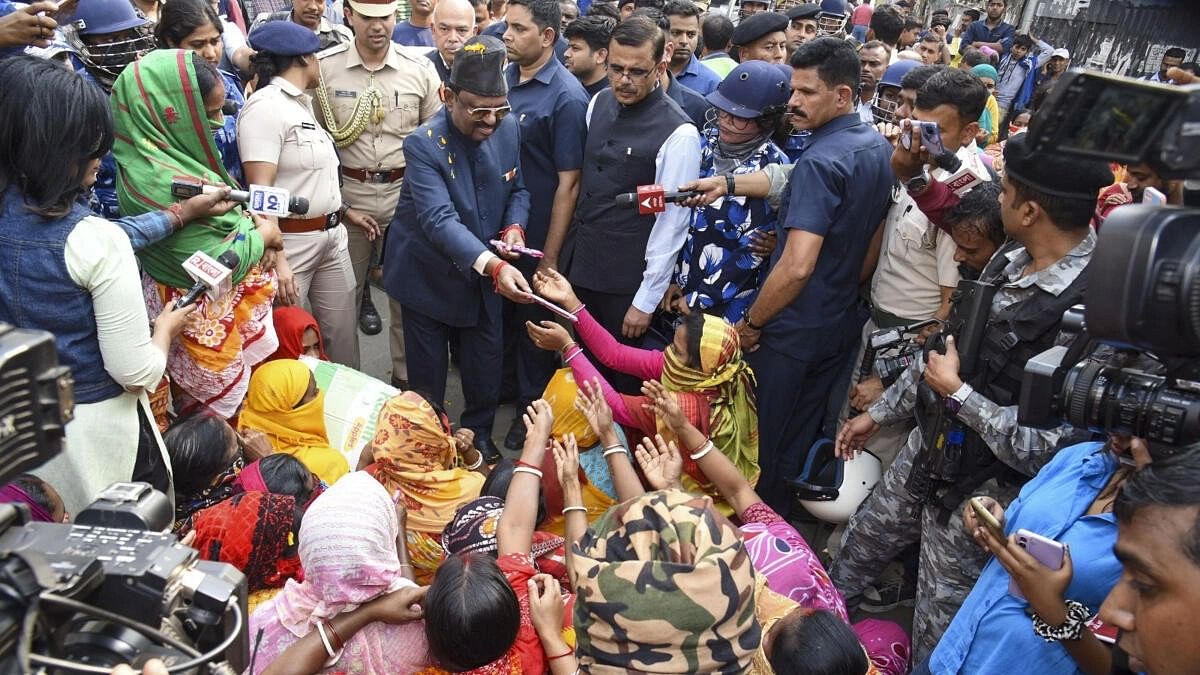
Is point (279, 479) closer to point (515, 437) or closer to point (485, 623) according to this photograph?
point (485, 623)

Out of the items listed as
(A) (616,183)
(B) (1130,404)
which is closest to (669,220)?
(A) (616,183)

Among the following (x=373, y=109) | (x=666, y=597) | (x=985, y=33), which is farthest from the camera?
(x=985, y=33)

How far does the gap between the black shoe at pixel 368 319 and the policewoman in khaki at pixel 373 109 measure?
71 cm

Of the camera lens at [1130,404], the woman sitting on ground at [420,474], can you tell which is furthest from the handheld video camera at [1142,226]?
the woman sitting on ground at [420,474]

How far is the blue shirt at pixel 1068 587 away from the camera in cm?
193

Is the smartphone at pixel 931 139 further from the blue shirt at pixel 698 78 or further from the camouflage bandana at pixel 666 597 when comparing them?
the blue shirt at pixel 698 78

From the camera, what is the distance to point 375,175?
469 cm

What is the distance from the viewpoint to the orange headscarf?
115 inches

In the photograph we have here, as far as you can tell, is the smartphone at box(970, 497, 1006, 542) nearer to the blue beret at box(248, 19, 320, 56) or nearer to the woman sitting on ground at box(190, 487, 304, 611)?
the woman sitting on ground at box(190, 487, 304, 611)

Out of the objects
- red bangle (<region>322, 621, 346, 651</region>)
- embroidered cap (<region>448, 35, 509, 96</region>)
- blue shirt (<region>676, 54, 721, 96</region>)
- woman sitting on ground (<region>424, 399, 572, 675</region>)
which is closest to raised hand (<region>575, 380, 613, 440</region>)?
woman sitting on ground (<region>424, 399, 572, 675</region>)

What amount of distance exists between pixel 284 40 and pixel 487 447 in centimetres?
212

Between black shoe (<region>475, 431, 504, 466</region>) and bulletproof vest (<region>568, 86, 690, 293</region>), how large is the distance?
2.98 feet

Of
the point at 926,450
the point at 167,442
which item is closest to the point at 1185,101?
the point at 926,450

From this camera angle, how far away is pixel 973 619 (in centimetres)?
222
